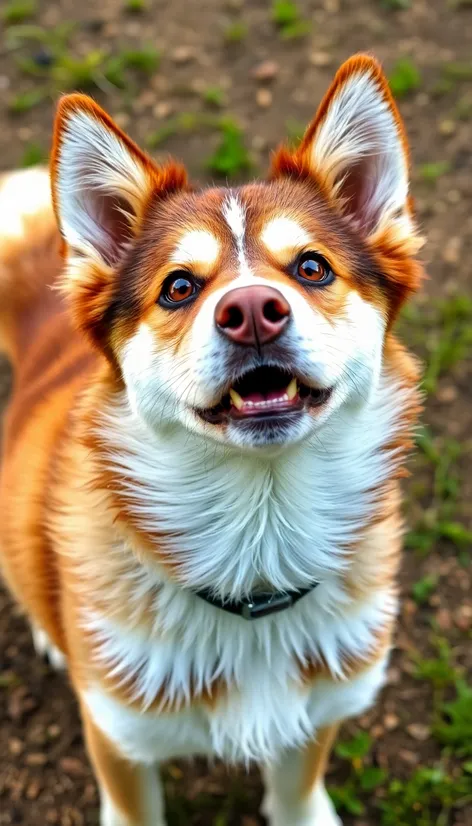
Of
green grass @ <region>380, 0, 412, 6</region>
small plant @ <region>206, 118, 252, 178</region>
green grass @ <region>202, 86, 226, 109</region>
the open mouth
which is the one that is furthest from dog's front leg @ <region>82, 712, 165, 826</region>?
green grass @ <region>380, 0, 412, 6</region>

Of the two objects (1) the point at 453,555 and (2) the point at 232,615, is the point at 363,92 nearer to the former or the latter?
(2) the point at 232,615

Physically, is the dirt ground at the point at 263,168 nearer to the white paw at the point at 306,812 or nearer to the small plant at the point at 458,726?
the small plant at the point at 458,726

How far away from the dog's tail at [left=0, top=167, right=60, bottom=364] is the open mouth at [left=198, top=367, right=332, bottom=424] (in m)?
1.78

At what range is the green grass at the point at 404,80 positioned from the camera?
5.74m

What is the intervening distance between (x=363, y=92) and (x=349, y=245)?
442mm

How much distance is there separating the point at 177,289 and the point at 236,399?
428 millimetres

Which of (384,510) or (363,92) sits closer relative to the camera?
(363,92)

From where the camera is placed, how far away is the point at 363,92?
252 cm

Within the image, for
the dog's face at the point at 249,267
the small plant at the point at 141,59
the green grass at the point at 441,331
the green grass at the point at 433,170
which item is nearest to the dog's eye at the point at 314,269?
the dog's face at the point at 249,267

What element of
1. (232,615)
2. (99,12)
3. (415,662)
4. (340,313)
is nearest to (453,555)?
(415,662)

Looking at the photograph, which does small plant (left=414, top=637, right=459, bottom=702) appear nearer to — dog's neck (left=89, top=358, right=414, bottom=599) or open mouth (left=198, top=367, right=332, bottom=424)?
dog's neck (left=89, top=358, right=414, bottom=599)

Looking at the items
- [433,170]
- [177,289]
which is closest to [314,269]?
[177,289]

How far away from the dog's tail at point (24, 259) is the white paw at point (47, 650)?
1.28 meters

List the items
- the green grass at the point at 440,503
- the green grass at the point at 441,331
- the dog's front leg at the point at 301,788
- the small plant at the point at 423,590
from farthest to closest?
the green grass at the point at 441,331 → the green grass at the point at 440,503 → the small plant at the point at 423,590 → the dog's front leg at the point at 301,788
